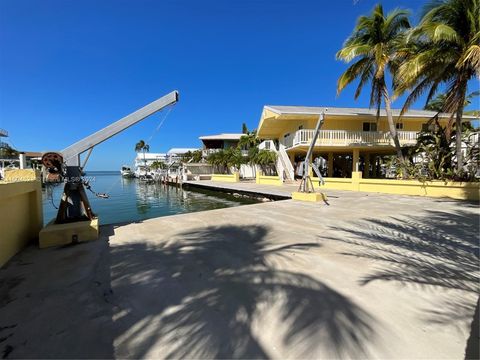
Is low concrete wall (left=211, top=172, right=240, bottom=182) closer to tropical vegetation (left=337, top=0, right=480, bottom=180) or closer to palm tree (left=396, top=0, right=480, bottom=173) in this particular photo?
tropical vegetation (left=337, top=0, right=480, bottom=180)

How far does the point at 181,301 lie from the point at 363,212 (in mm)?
7582

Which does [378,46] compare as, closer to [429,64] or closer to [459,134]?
[429,64]

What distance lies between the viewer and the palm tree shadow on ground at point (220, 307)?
7.27 feet

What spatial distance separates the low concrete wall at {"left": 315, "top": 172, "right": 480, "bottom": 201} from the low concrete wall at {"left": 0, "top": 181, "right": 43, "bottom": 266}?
15898mm

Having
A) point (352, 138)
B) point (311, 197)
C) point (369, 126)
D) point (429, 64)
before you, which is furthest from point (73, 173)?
point (369, 126)

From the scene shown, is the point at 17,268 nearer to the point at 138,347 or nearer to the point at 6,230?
the point at 6,230

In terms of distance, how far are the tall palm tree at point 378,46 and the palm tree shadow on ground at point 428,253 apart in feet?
31.8

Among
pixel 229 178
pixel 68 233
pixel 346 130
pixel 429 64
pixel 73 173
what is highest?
pixel 429 64

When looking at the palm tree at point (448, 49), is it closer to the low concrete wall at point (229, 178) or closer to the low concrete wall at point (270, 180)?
the low concrete wall at point (270, 180)

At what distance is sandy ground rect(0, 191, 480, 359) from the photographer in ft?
7.30

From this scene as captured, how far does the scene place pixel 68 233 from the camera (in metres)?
5.13

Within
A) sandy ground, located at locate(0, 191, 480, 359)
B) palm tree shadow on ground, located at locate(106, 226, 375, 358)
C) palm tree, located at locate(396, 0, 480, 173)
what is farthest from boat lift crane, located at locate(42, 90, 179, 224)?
palm tree, located at locate(396, 0, 480, 173)

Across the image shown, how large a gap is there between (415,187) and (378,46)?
829cm

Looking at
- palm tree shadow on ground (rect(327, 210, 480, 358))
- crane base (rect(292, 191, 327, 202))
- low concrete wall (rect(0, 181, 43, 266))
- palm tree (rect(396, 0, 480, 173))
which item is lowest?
palm tree shadow on ground (rect(327, 210, 480, 358))
